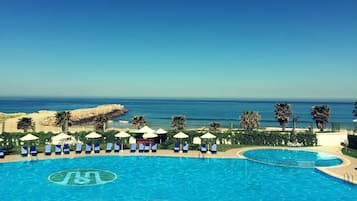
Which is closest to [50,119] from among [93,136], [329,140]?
[93,136]

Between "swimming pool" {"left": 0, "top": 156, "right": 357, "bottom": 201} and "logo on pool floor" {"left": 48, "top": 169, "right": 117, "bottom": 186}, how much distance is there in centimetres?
39

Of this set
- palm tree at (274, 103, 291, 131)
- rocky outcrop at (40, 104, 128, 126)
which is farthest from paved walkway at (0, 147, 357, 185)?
rocky outcrop at (40, 104, 128, 126)

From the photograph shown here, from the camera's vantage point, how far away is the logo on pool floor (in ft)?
62.5

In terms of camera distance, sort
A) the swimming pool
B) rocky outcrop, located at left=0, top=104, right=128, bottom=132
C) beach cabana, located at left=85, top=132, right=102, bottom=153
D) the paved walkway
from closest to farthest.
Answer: the swimming pool < the paved walkway < beach cabana, located at left=85, top=132, right=102, bottom=153 < rocky outcrop, located at left=0, top=104, right=128, bottom=132

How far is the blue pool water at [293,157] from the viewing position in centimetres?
2336

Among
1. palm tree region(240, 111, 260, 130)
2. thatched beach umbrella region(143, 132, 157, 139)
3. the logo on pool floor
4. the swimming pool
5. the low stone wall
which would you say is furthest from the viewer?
palm tree region(240, 111, 260, 130)

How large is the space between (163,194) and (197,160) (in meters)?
8.51

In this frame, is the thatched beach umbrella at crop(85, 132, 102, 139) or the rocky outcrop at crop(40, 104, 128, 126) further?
the rocky outcrop at crop(40, 104, 128, 126)

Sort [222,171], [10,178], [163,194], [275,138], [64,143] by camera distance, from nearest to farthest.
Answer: [163,194], [10,178], [222,171], [64,143], [275,138]

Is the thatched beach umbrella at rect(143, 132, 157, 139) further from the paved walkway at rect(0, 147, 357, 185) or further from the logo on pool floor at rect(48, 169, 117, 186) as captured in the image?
the logo on pool floor at rect(48, 169, 117, 186)

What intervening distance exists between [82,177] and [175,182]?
573 cm

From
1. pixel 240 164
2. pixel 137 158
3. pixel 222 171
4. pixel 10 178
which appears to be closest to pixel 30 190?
pixel 10 178

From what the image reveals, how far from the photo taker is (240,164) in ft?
79.2

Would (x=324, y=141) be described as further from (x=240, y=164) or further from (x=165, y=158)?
(x=165, y=158)
